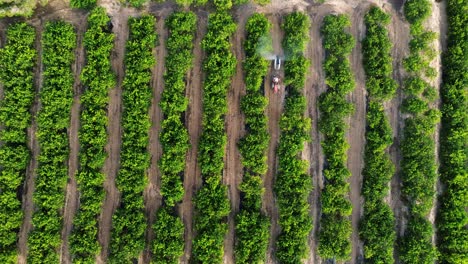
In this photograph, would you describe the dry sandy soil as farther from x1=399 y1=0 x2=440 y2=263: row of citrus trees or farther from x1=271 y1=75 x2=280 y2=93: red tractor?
x1=399 y1=0 x2=440 y2=263: row of citrus trees

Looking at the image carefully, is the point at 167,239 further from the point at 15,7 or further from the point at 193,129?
the point at 15,7

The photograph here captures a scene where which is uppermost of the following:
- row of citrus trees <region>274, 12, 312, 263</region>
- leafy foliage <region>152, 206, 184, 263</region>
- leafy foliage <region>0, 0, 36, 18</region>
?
leafy foliage <region>0, 0, 36, 18</region>

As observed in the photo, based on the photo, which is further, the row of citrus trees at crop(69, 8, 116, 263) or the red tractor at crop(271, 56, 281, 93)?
the red tractor at crop(271, 56, 281, 93)

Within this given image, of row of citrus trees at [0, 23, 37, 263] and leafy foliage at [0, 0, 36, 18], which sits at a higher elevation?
leafy foliage at [0, 0, 36, 18]

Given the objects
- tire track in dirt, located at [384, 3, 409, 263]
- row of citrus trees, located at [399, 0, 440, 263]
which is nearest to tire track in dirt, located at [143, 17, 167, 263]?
tire track in dirt, located at [384, 3, 409, 263]

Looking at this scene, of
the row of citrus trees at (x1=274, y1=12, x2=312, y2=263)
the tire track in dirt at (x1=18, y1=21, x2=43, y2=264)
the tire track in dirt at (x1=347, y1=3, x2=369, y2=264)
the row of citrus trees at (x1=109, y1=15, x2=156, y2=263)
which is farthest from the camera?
the tire track in dirt at (x1=347, y1=3, x2=369, y2=264)

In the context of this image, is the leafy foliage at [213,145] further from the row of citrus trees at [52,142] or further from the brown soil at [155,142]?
the row of citrus trees at [52,142]

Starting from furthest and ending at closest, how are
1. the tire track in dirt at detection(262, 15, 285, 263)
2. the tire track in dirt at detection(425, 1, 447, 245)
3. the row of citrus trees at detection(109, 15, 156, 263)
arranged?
the tire track in dirt at detection(425, 1, 447, 245), the tire track in dirt at detection(262, 15, 285, 263), the row of citrus trees at detection(109, 15, 156, 263)
